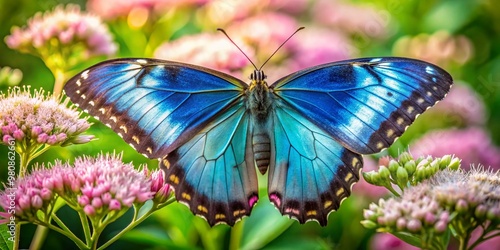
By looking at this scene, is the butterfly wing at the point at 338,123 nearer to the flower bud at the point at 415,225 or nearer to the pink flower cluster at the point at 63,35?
the flower bud at the point at 415,225

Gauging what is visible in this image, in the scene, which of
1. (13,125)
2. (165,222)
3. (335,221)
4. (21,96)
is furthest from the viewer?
(335,221)

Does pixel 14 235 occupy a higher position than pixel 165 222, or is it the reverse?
pixel 165 222

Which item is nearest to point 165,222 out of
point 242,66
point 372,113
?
point 242,66

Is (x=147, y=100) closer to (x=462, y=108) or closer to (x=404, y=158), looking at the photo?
(x=404, y=158)

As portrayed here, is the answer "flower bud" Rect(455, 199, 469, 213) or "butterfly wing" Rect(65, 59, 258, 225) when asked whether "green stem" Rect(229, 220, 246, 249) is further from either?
"flower bud" Rect(455, 199, 469, 213)

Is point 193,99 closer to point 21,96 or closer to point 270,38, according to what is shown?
point 21,96

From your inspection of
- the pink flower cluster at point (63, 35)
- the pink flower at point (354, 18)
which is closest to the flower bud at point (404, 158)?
the pink flower cluster at point (63, 35)

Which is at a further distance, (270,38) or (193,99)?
(270,38)

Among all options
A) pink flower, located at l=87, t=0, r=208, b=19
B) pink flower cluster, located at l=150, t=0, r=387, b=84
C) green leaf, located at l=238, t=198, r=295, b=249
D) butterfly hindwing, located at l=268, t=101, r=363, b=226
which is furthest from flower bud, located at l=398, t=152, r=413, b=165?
pink flower, located at l=87, t=0, r=208, b=19

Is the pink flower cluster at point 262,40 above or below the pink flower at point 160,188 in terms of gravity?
above
